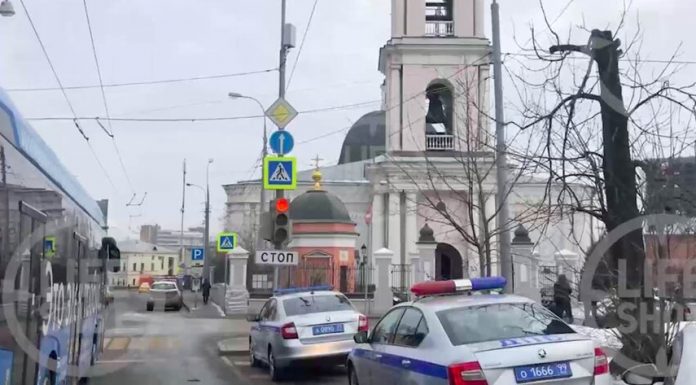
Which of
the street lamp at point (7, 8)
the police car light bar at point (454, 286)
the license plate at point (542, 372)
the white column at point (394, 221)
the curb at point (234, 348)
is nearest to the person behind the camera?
the license plate at point (542, 372)

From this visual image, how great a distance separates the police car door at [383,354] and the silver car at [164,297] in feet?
104

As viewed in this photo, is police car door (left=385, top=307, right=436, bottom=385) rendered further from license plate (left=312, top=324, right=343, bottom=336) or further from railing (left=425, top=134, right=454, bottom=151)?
railing (left=425, top=134, right=454, bottom=151)

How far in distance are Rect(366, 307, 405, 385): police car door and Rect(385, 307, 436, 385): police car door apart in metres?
0.02

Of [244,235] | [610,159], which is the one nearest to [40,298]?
[610,159]

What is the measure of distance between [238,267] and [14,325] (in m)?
27.0

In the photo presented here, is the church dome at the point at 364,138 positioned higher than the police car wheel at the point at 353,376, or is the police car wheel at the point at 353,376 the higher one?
the church dome at the point at 364,138

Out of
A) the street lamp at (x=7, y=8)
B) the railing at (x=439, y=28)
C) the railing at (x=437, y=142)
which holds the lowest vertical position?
the street lamp at (x=7, y=8)

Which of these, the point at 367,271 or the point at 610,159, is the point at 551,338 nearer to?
the point at 610,159

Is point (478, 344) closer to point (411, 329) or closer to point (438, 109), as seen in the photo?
point (411, 329)

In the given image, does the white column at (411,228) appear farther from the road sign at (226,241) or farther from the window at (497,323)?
the window at (497,323)

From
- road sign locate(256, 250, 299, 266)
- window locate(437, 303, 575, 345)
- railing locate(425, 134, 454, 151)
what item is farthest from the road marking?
railing locate(425, 134, 454, 151)

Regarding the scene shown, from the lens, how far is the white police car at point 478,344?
21.0 feet

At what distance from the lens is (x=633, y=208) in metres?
9.29

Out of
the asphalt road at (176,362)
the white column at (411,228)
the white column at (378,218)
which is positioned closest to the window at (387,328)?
the asphalt road at (176,362)
